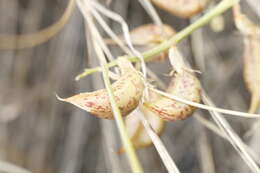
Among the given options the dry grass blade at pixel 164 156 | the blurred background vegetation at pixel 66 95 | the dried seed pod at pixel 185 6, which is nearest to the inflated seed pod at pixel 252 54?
the dried seed pod at pixel 185 6

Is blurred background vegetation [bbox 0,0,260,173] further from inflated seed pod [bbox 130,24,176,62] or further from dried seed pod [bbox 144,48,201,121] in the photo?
dried seed pod [bbox 144,48,201,121]

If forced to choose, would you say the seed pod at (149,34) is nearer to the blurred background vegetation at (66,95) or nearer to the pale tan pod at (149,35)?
the pale tan pod at (149,35)

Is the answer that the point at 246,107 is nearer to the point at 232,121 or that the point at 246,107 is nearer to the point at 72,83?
the point at 232,121

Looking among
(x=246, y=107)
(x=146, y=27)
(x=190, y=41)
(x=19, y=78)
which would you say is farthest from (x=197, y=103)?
(x=19, y=78)

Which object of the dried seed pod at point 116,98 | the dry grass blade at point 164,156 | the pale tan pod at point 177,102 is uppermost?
the dried seed pod at point 116,98

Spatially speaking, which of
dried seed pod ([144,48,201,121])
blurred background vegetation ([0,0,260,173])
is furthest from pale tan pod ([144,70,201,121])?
blurred background vegetation ([0,0,260,173])
